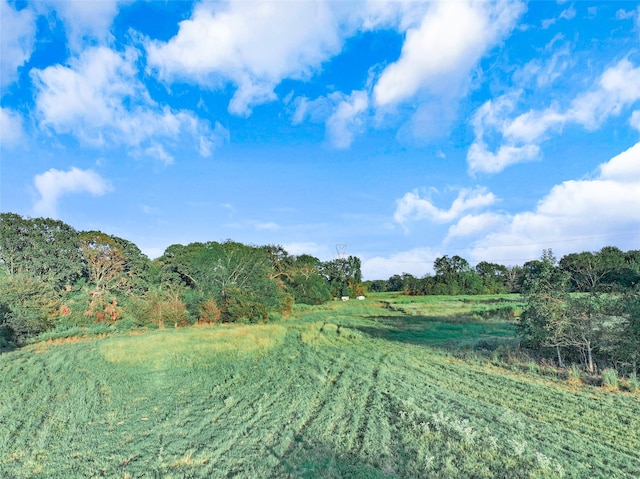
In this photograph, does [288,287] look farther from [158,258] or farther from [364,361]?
[364,361]

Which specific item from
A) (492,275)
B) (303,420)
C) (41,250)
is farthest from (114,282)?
(492,275)

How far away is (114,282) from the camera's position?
42594mm

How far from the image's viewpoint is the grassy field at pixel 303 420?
A: 6445mm

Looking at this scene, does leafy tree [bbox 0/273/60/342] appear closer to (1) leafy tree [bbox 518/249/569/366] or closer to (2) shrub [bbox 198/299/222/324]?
(2) shrub [bbox 198/299/222/324]

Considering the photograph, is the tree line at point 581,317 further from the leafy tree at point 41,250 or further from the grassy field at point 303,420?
the leafy tree at point 41,250

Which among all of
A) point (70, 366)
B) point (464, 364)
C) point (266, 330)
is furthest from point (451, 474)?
point (266, 330)

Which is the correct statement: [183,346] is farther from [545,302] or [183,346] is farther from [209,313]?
[545,302]

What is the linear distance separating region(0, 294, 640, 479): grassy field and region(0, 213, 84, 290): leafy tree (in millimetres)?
29211

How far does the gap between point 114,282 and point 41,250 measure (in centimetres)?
837

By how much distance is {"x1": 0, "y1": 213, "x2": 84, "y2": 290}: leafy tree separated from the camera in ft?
127

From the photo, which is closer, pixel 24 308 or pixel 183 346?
pixel 183 346

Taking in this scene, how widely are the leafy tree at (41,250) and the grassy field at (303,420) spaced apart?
2921cm

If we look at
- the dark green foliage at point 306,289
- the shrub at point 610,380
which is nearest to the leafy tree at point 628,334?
the shrub at point 610,380

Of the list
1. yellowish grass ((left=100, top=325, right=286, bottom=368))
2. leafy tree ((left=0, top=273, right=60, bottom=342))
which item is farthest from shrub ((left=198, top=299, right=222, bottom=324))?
leafy tree ((left=0, top=273, right=60, bottom=342))
